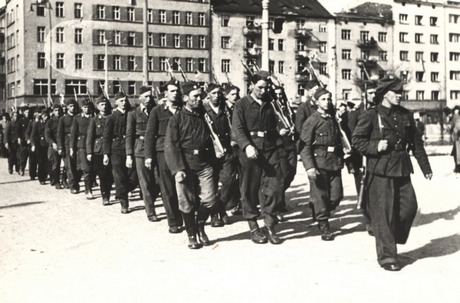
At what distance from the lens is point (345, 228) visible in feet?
31.0

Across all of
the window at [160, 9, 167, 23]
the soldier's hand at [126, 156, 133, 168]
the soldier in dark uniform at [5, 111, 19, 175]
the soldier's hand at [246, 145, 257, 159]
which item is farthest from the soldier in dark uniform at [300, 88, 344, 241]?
the window at [160, 9, 167, 23]

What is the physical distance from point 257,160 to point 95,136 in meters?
5.55

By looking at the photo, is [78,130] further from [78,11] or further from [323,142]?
[78,11]

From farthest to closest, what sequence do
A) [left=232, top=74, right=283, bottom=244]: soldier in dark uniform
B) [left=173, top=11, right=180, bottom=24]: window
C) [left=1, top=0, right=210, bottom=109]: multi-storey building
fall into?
1. [left=173, top=11, right=180, bottom=24]: window
2. [left=1, top=0, right=210, bottom=109]: multi-storey building
3. [left=232, top=74, right=283, bottom=244]: soldier in dark uniform

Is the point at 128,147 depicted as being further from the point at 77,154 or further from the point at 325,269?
the point at 325,269

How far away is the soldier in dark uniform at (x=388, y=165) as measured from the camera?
6895 millimetres

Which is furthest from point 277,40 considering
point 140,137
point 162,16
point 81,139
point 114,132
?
point 140,137

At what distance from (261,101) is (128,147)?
325 cm

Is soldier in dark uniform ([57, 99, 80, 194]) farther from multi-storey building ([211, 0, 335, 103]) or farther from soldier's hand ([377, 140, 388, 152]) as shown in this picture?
multi-storey building ([211, 0, 335, 103])

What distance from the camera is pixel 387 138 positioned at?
23.2ft

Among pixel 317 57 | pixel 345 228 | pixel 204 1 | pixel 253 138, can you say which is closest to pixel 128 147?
pixel 253 138

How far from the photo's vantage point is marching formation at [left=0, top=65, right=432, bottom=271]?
277 inches

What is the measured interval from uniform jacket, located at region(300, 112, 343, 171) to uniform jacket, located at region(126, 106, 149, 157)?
10.8 ft

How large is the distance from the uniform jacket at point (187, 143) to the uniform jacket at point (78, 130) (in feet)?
21.2
